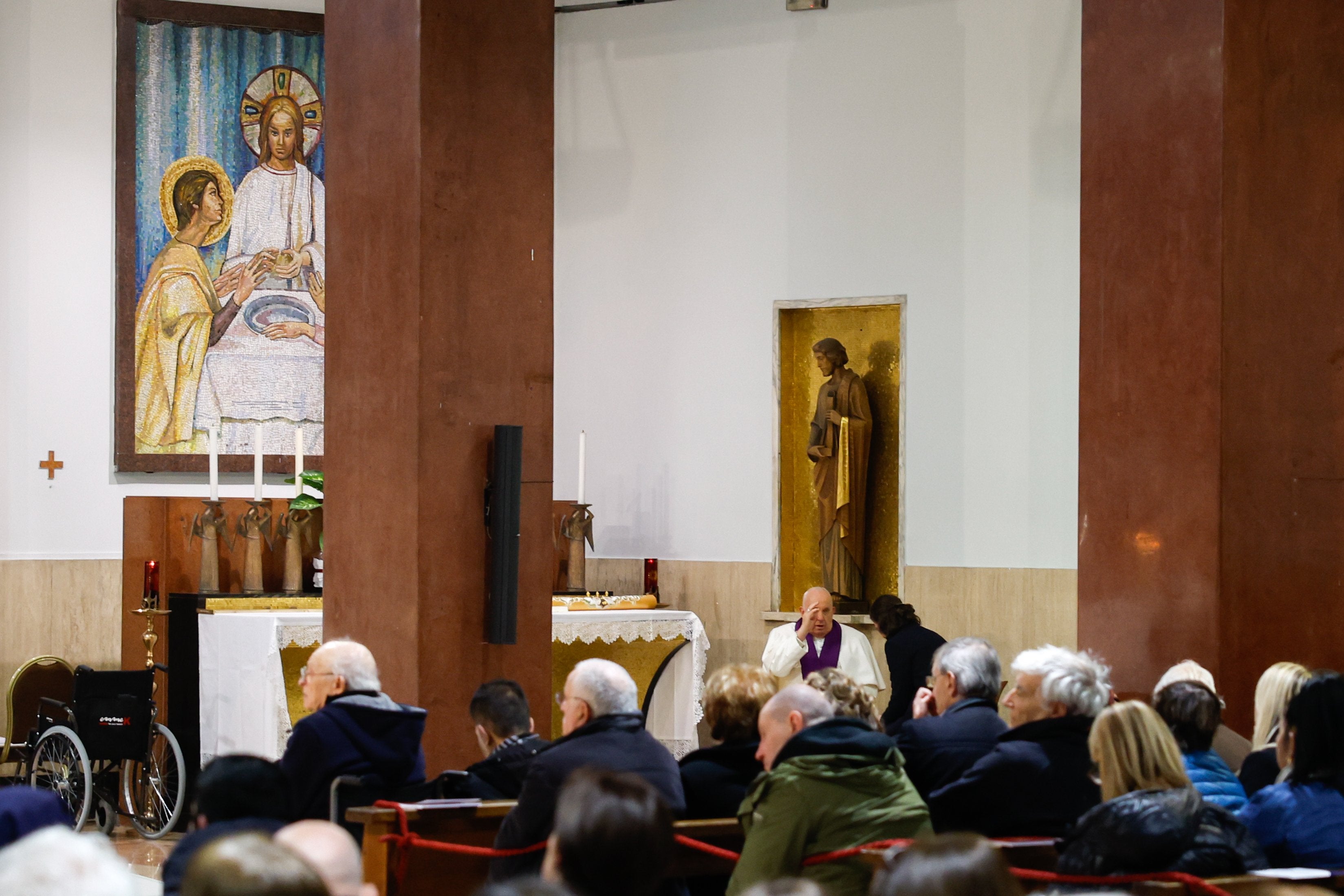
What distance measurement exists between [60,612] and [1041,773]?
8204 mm

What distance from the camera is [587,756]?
4148 mm

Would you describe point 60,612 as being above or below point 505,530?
below

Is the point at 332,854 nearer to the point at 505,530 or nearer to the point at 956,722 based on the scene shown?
the point at 956,722

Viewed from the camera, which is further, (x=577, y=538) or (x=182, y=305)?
(x=182, y=305)

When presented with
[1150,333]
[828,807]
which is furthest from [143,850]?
[1150,333]

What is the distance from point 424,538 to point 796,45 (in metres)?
5.56

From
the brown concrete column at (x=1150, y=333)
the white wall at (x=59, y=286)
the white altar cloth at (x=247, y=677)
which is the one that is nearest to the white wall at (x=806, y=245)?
the white wall at (x=59, y=286)

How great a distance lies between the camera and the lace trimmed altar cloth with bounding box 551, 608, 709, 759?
357 inches

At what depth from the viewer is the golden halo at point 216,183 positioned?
11.2 meters

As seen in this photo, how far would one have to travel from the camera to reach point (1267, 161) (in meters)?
6.47

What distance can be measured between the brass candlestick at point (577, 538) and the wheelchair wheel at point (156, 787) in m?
2.54

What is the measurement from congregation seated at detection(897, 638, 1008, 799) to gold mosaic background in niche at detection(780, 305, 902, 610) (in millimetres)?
5485

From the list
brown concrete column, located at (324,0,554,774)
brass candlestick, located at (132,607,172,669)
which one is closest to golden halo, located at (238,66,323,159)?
brass candlestick, located at (132,607,172,669)

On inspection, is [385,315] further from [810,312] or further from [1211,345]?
[810,312]
